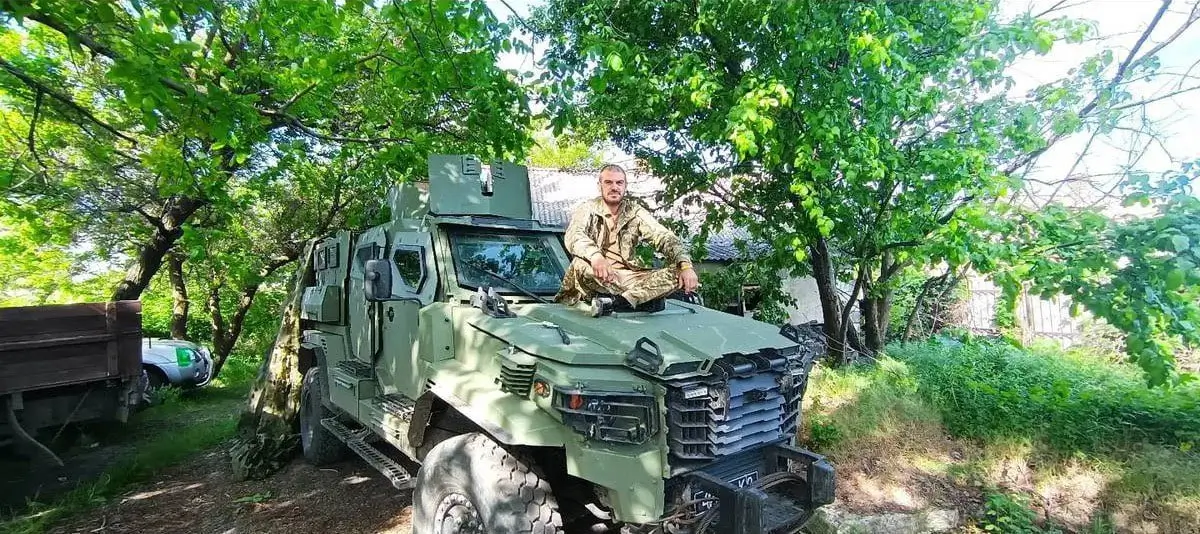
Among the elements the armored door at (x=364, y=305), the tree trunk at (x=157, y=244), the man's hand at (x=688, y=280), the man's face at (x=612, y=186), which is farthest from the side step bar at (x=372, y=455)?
the tree trunk at (x=157, y=244)

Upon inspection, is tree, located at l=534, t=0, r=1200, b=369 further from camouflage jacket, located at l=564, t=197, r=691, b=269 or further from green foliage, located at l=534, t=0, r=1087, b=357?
camouflage jacket, located at l=564, t=197, r=691, b=269

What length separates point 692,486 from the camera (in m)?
2.87

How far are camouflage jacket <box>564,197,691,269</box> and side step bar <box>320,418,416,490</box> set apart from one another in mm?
1789

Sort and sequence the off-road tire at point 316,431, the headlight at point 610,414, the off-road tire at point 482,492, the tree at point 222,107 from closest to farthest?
the headlight at point 610,414, the off-road tire at point 482,492, the tree at point 222,107, the off-road tire at point 316,431

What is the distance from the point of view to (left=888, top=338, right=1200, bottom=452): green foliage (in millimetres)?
4270

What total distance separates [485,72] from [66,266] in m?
11.5

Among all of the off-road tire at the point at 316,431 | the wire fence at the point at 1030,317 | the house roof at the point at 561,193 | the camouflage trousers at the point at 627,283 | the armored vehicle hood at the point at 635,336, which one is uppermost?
the house roof at the point at 561,193

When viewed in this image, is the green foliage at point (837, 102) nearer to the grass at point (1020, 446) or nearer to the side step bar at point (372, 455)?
the grass at point (1020, 446)

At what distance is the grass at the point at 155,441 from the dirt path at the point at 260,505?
0.13 meters

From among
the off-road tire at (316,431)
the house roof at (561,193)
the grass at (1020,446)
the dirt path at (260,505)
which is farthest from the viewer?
the house roof at (561,193)

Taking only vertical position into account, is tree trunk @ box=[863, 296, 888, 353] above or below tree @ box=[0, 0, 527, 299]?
below

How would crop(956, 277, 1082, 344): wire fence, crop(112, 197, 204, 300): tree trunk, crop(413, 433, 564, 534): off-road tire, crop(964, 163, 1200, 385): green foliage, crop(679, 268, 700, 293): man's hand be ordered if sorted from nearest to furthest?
1. crop(413, 433, 564, 534): off-road tire
2. crop(964, 163, 1200, 385): green foliage
3. crop(679, 268, 700, 293): man's hand
4. crop(956, 277, 1082, 344): wire fence
5. crop(112, 197, 204, 300): tree trunk

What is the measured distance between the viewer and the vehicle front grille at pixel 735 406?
2.85 m

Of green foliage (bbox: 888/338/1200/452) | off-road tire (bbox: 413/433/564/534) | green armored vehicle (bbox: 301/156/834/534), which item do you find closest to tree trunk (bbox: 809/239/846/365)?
green foliage (bbox: 888/338/1200/452)
